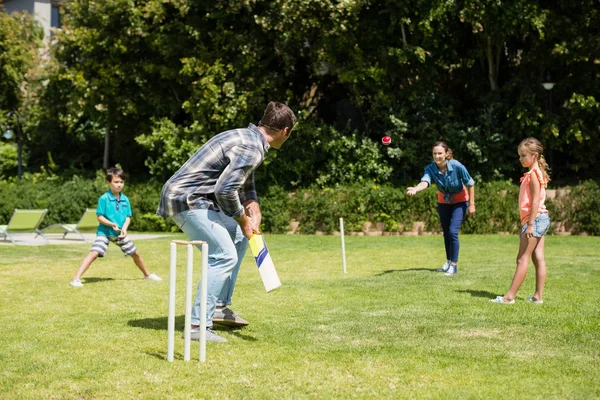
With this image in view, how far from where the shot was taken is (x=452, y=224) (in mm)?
11156

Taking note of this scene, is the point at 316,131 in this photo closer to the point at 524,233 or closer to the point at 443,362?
the point at 524,233

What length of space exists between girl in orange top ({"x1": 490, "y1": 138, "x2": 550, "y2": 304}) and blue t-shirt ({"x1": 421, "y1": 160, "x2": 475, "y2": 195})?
9.08 ft

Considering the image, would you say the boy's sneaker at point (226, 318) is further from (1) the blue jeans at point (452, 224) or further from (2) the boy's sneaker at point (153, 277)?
(1) the blue jeans at point (452, 224)

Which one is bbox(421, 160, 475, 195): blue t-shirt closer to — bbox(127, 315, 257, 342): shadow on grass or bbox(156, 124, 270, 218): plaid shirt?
bbox(127, 315, 257, 342): shadow on grass

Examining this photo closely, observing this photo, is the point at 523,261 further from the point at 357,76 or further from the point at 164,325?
the point at 357,76

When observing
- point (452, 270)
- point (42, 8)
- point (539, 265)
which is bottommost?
point (452, 270)

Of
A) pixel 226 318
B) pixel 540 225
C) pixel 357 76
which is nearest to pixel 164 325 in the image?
pixel 226 318

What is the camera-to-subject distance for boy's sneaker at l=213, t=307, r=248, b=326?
6.74 metres

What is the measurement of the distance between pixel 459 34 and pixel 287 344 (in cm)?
2010

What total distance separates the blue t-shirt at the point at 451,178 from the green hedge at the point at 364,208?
10.7 metres

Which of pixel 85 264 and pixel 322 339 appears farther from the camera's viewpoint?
pixel 85 264

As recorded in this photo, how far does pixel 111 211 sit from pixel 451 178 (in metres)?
4.57

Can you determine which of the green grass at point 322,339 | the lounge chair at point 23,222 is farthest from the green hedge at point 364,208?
the green grass at point 322,339

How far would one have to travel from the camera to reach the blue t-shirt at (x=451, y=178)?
431 inches
